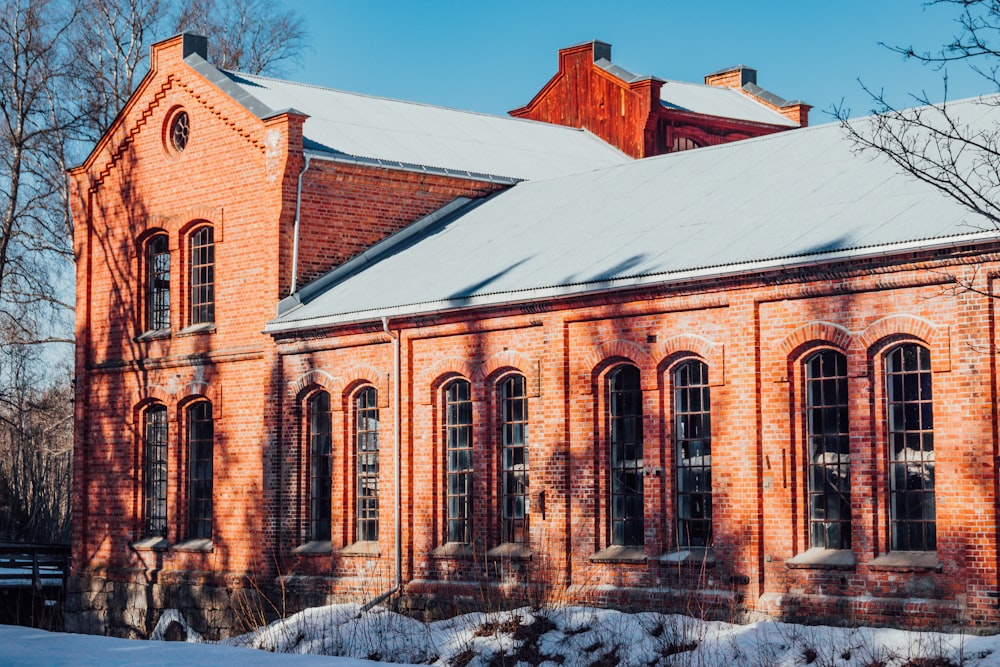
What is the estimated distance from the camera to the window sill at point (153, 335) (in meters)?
26.8

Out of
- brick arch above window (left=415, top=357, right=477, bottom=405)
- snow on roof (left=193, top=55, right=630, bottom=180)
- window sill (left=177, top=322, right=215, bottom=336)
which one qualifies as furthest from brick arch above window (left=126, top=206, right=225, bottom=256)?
brick arch above window (left=415, top=357, right=477, bottom=405)

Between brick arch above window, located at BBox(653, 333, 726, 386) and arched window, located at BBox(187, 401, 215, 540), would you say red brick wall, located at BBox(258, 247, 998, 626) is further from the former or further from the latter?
arched window, located at BBox(187, 401, 215, 540)

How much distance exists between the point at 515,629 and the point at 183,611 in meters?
9.03

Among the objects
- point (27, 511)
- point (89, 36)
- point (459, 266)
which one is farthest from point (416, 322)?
point (27, 511)

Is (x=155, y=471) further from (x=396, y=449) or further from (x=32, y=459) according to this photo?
(x=32, y=459)

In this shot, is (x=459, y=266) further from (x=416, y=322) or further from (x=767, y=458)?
(x=767, y=458)

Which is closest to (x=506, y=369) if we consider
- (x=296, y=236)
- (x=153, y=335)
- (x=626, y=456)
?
(x=626, y=456)

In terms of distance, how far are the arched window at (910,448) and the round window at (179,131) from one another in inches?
571

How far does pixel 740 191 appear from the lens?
21.2m

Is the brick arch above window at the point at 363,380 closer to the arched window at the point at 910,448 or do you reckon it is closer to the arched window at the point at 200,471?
the arched window at the point at 200,471

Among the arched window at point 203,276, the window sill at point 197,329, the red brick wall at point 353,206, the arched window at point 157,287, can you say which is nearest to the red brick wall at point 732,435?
the red brick wall at point 353,206

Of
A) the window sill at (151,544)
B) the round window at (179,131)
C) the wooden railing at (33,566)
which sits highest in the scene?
the round window at (179,131)

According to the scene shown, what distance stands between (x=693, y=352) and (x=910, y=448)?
299cm

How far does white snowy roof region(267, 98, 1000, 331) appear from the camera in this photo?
17.6 m
